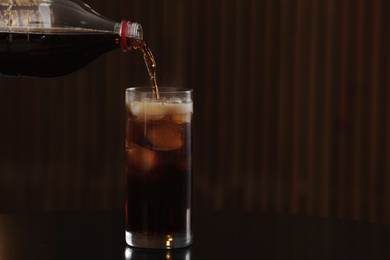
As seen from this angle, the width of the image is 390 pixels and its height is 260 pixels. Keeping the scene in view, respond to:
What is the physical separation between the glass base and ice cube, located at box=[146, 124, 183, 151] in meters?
0.10

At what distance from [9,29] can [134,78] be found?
4.63ft

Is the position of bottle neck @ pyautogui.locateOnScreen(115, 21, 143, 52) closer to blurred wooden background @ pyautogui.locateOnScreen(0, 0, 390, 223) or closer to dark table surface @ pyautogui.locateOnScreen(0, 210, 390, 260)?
dark table surface @ pyautogui.locateOnScreen(0, 210, 390, 260)

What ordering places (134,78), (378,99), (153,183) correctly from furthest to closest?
(134,78) < (378,99) < (153,183)

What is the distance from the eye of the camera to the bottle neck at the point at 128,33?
1011mm

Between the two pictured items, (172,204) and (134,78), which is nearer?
(172,204)

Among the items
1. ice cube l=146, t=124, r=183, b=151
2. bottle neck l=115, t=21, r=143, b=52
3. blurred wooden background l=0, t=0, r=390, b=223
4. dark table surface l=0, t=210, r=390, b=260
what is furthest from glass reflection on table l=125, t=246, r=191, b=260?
blurred wooden background l=0, t=0, r=390, b=223

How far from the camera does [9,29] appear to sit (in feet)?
3.47

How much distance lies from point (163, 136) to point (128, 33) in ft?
0.40

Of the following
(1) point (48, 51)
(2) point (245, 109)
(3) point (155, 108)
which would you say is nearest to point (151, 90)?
(3) point (155, 108)

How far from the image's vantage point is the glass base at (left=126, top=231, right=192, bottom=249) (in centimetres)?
102

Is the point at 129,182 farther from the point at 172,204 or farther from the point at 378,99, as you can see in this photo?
the point at 378,99

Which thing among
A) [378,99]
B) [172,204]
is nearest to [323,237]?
[172,204]

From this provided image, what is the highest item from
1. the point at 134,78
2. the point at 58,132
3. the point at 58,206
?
the point at 134,78

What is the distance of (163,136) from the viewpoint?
40.0 inches
